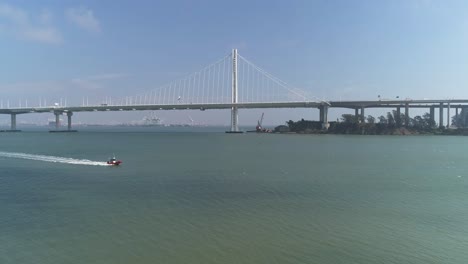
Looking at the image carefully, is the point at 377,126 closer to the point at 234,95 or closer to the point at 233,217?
the point at 234,95

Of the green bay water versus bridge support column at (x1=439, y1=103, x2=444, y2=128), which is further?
bridge support column at (x1=439, y1=103, x2=444, y2=128)

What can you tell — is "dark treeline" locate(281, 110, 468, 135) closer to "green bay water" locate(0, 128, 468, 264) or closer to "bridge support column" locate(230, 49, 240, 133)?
"bridge support column" locate(230, 49, 240, 133)

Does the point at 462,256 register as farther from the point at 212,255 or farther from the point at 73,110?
the point at 73,110

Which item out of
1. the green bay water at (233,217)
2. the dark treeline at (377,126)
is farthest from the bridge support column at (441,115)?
the green bay water at (233,217)

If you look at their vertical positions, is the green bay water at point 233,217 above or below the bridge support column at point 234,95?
below

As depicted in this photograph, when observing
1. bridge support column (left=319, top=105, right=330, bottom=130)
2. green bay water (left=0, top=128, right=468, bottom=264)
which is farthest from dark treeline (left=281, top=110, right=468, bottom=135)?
green bay water (left=0, top=128, right=468, bottom=264)

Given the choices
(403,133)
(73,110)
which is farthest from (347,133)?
(73,110)

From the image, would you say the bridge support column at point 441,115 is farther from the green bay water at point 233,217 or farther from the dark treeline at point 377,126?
the green bay water at point 233,217

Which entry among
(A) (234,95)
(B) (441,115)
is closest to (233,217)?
(A) (234,95)
